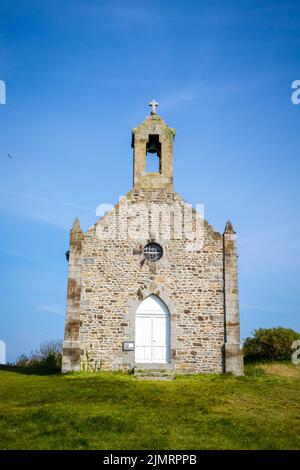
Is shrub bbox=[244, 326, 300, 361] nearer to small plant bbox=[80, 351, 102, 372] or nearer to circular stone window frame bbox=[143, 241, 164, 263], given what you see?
circular stone window frame bbox=[143, 241, 164, 263]

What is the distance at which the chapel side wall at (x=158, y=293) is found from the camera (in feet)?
59.0

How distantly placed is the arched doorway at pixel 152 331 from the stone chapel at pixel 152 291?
Answer: 0.12ft

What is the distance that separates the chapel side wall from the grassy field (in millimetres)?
959

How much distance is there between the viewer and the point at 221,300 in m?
18.5

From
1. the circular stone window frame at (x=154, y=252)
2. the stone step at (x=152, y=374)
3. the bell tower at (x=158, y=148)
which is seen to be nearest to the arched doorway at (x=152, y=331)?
the stone step at (x=152, y=374)

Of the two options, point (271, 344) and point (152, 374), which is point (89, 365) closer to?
point (152, 374)

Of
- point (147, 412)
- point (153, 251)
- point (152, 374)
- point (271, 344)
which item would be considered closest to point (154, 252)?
point (153, 251)

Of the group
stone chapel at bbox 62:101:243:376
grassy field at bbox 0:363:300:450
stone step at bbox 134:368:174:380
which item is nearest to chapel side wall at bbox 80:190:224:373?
stone chapel at bbox 62:101:243:376

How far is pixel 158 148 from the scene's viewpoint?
2117cm

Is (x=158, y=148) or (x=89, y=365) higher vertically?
(x=158, y=148)

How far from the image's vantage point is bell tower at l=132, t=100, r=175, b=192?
2005 cm

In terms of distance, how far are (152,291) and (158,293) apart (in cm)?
24
